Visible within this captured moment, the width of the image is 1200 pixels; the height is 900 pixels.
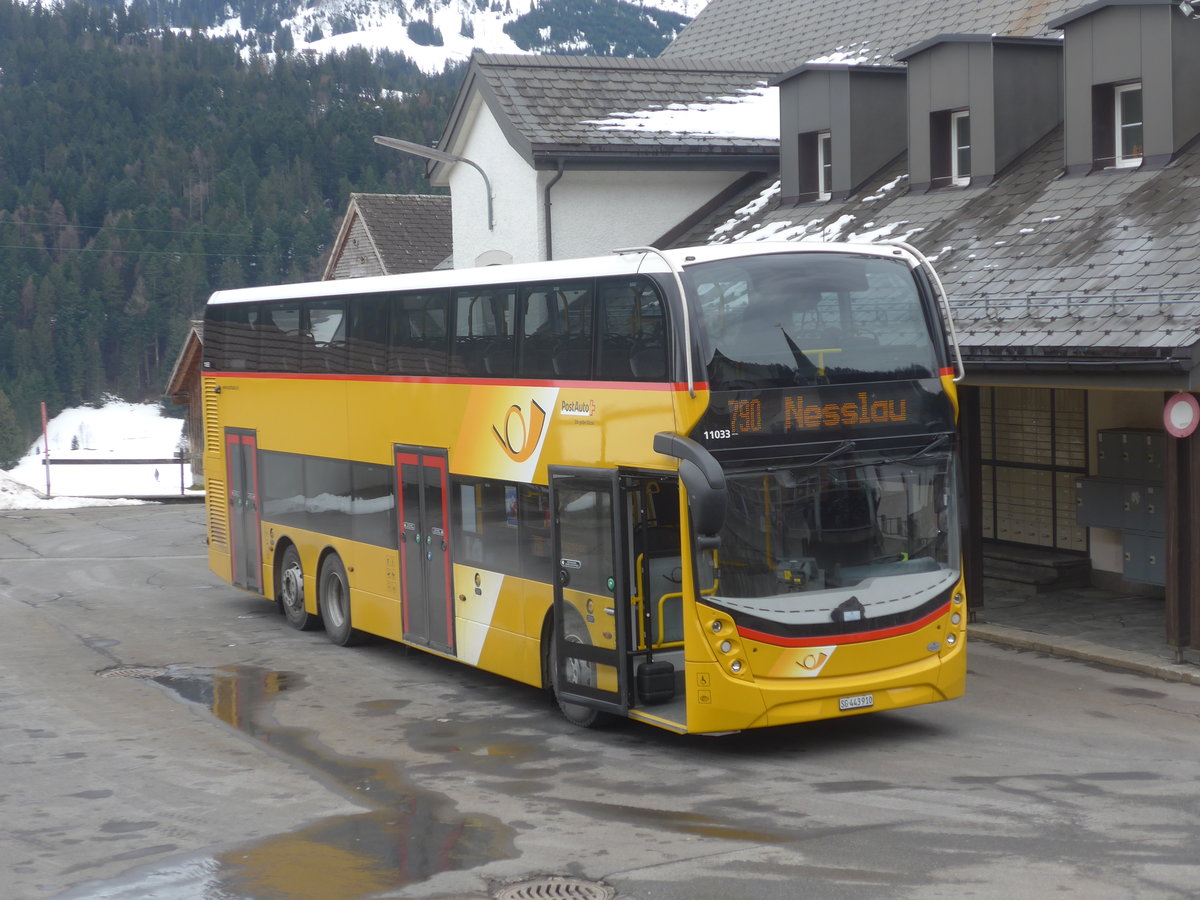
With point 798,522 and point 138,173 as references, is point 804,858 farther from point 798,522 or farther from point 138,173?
point 138,173

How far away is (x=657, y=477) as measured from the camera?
10969 mm

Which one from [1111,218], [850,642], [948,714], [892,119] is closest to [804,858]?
[850,642]

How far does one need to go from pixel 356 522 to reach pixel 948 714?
262 inches

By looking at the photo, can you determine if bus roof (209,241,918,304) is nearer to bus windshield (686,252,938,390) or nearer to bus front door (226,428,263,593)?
bus windshield (686,252,938,390)

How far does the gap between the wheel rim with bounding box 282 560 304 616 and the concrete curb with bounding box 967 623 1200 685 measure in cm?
755

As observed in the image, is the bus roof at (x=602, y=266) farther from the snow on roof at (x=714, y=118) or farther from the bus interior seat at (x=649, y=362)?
the snow on roof at (x=714, y=118)

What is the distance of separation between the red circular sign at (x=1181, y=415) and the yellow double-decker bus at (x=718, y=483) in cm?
299

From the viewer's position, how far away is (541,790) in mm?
10375

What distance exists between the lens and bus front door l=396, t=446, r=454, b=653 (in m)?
14.3

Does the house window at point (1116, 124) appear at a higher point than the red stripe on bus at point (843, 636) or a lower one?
higher

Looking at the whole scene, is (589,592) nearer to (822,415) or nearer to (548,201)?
(822,415)

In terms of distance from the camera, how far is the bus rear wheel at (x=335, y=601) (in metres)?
16.7

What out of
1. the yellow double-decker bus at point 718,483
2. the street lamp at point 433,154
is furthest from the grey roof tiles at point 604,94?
the yellow double-decker bus at point 718,483

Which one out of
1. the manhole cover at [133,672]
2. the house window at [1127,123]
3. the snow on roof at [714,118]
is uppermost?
the snow on roof at [714,118]
